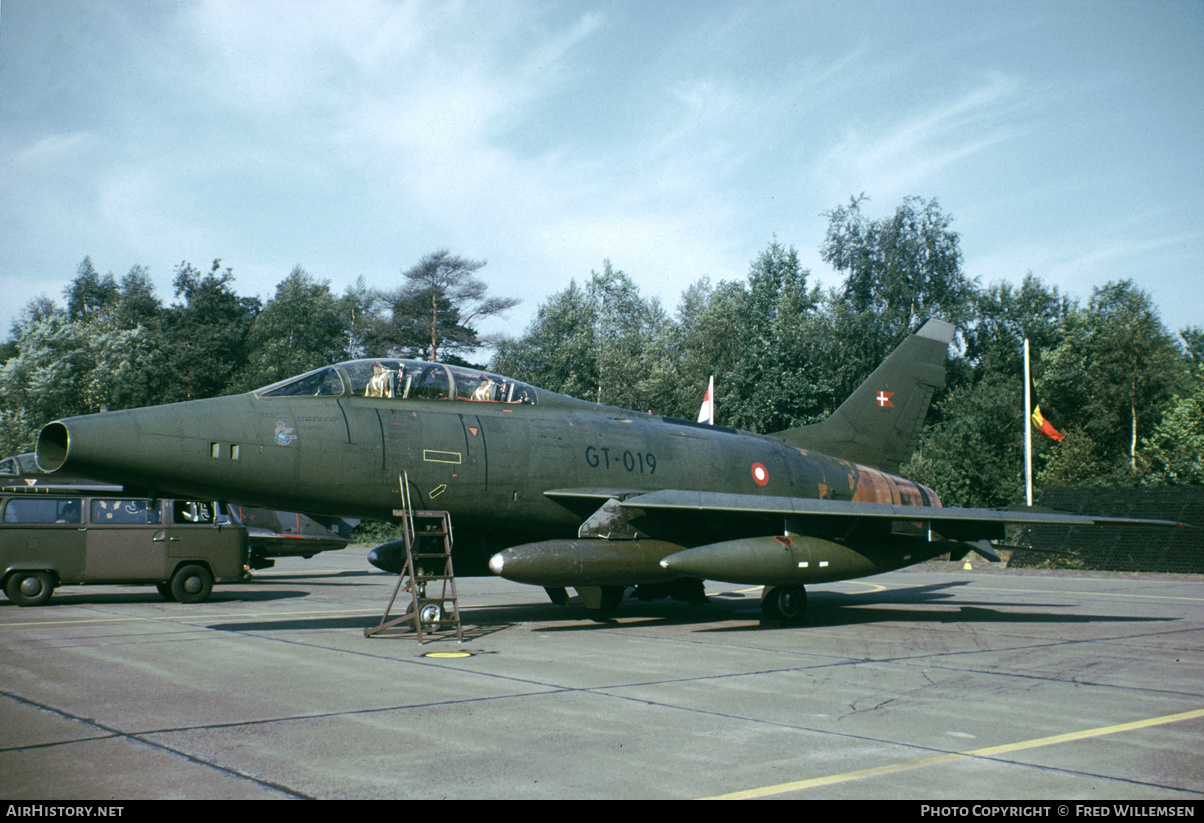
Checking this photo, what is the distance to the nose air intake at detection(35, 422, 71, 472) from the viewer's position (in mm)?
9062

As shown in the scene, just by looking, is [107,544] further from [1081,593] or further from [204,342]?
[204,342]

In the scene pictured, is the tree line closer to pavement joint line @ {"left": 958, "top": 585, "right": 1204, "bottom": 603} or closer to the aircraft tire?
pavement joint line @ {"left": 958, "top": 585, "right": 1204, "bottom": 603}

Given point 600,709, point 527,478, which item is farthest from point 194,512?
point 600,709

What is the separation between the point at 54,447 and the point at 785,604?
32.3ft

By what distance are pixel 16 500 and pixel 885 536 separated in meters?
14.5

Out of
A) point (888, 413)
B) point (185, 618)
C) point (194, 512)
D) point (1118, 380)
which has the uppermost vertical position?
point (1118, 380)

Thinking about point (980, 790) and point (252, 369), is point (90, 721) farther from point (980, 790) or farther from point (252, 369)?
point (252, 369)

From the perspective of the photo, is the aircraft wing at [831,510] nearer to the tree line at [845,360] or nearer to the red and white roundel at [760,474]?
the red and white roundel at [760,474]

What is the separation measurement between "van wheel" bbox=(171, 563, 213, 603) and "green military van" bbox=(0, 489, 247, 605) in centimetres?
2

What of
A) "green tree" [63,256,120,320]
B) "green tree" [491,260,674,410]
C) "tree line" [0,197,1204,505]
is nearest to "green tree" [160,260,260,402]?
"tree line" [0,197,1204,505]

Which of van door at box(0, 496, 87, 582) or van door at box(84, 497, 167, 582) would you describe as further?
van door at box(84, 497, 167, 582)

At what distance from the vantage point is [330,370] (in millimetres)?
11531

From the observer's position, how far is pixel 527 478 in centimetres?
1223
